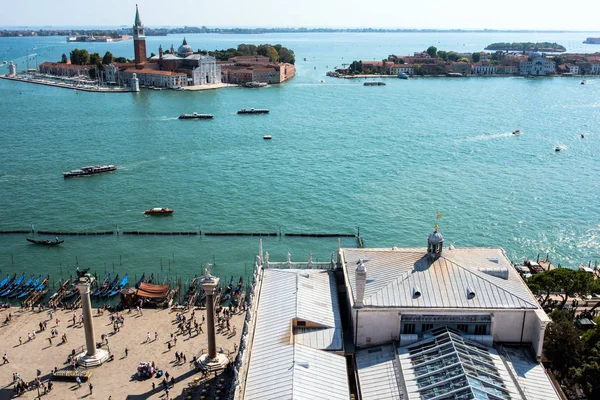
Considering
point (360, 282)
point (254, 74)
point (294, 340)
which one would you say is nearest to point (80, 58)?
point (254, 74)

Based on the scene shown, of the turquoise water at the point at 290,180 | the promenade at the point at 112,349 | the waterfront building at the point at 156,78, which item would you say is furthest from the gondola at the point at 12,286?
the waterfront building at the point at 156,78

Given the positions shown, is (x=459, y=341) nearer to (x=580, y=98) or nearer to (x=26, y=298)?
(x=26, y=298)

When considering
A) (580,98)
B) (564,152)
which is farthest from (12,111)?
(580,98)

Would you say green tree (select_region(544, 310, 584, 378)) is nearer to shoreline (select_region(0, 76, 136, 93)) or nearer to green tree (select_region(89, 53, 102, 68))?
shoreline (select_region(0, 76, 136, 93))

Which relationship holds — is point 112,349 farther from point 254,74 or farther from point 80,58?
point 80,58

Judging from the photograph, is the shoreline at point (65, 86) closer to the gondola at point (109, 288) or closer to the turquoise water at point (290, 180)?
the turquoise water at point (290, 180)

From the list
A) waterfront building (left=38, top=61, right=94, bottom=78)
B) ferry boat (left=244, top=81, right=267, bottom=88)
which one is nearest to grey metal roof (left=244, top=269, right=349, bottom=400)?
ferry boat (left=244, top=81, right=267, bottom=88)
